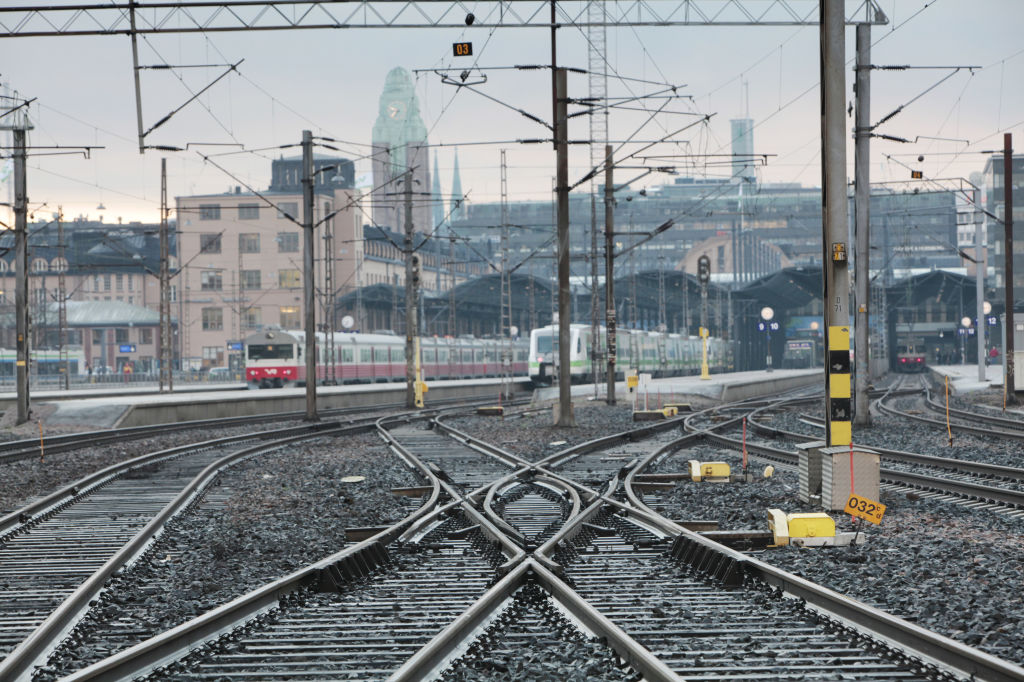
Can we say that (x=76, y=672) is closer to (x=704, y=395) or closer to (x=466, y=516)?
(x=466, y=516)

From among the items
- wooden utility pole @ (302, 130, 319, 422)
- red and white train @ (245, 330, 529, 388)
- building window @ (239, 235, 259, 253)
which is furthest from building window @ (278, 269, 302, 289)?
wooden utility pole @ (302, 130, 319, 422)

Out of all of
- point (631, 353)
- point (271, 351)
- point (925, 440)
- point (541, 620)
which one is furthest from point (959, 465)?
point (271, 351)

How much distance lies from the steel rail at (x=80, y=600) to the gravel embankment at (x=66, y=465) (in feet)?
6.51

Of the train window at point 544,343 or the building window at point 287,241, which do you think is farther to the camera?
the building window at point 287,241

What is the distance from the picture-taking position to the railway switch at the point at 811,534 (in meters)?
9.62

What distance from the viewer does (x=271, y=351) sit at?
57656mm

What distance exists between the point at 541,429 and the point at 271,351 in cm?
3345

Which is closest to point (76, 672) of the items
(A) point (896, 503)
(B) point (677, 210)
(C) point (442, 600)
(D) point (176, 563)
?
(C) point (442, 600)

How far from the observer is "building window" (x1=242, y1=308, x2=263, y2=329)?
102 m

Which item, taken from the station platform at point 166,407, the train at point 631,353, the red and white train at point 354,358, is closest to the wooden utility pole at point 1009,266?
the train at point 631,353

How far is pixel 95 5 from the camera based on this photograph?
57.5 feet

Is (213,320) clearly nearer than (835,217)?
No

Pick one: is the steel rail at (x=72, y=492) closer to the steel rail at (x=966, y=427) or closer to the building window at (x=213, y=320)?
the steel rail at (x=966, y=427)

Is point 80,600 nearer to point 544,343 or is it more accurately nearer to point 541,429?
point 541,429
